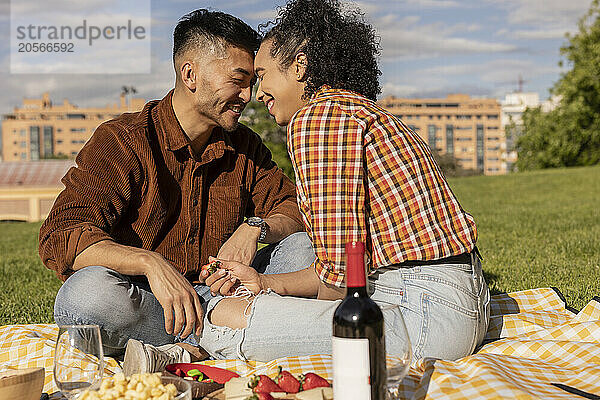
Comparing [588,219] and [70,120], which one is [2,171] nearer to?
[588,219]

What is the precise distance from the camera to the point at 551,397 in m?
2.44

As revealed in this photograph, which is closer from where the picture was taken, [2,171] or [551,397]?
[551,397]

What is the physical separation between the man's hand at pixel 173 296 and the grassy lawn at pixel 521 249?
2215mm

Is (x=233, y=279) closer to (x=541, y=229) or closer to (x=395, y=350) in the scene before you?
(x=395, y=350)

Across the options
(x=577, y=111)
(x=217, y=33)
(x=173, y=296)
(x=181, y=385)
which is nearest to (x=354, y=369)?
(x=181, y=385)

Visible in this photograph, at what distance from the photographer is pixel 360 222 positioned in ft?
8.82

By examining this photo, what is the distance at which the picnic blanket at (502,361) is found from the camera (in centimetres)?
249

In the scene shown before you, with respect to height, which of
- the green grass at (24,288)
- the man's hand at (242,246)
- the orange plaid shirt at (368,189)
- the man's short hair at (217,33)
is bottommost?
the green grass at (24,288)

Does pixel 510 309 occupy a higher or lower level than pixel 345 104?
lower

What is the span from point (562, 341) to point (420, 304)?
0.75 metres

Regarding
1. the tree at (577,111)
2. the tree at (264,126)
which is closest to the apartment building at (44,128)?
the tree at (264,126)

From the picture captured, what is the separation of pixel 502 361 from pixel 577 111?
31921 mm

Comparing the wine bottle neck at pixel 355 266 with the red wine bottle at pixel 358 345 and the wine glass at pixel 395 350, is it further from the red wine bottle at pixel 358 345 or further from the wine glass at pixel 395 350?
the wine glass at pixel 395 350

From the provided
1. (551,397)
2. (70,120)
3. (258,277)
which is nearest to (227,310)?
(258,277)
